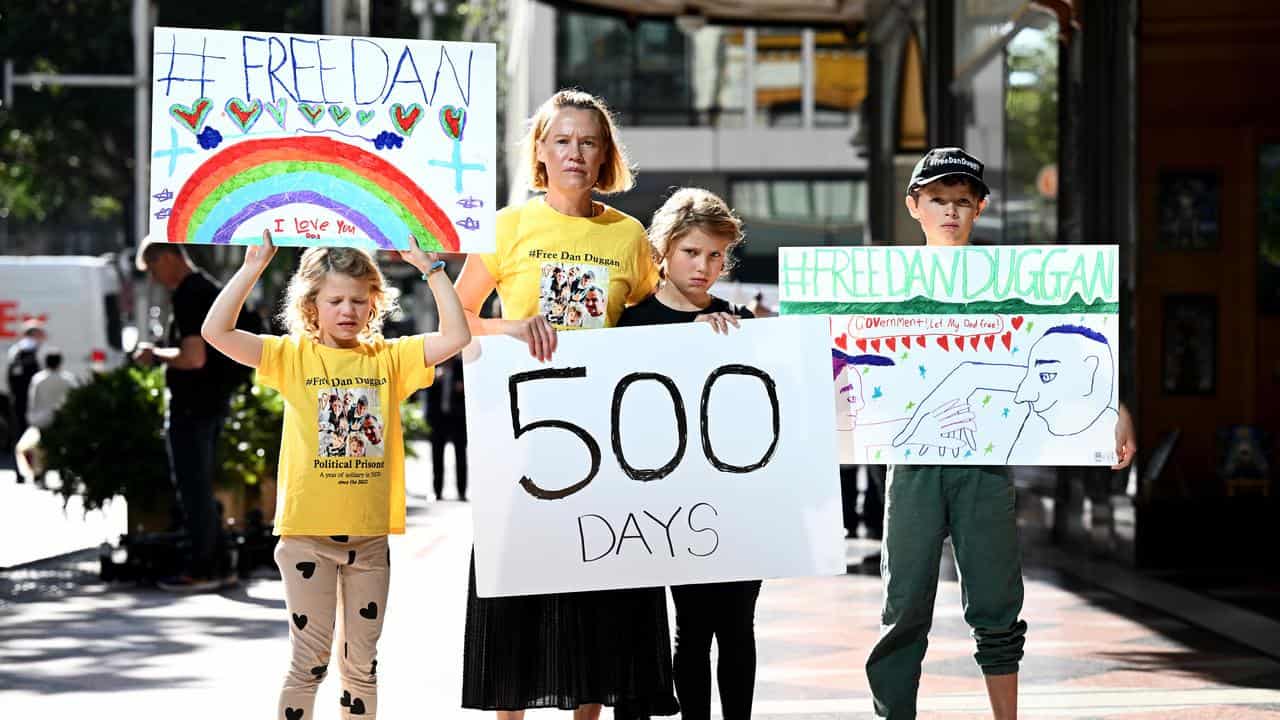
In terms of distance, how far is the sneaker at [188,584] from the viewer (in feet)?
37.0

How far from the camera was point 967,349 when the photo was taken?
5.92 m

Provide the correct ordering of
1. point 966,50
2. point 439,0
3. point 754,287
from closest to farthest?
point 754,287, point 966,50, point 439,0

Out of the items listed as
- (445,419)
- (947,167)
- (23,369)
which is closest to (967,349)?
(947,167)

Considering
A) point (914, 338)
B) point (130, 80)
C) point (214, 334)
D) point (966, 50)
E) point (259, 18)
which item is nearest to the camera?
point (214, 334)

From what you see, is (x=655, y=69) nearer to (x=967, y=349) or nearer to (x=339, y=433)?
(x=967, y=349)

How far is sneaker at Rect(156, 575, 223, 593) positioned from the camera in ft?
37.0

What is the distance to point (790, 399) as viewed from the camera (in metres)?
5.70

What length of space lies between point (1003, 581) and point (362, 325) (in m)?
2.04

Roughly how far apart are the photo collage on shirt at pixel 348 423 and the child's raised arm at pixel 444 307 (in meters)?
0.26

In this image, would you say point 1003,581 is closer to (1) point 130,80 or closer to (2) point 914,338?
(2) point 914,338

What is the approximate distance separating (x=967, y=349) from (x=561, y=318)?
1.26 metres

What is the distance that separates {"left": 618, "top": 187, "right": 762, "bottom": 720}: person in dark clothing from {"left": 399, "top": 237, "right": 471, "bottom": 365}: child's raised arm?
509 mm

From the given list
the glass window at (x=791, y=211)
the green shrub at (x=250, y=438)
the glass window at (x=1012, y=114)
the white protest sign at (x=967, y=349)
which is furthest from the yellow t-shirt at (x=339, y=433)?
the glass window at (x=791, y=211)

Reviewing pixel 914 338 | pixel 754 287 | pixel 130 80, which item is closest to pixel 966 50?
pixel 754 287
